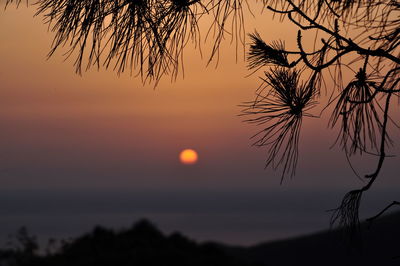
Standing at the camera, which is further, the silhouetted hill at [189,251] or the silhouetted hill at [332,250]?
the silhouetted hill at [332,250]

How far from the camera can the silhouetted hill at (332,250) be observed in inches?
295

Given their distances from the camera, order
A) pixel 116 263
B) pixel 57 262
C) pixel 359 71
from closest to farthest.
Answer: pixel 359 71, pixel 116 263, pixel 57 262

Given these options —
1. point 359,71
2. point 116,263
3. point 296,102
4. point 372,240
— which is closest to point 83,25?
point 296,102

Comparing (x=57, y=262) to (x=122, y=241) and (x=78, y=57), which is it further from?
(x=78, y=57)

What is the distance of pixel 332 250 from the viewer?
26.0 feet

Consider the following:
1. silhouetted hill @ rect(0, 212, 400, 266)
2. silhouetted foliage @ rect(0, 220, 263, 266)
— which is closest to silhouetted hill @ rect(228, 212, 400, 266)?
silhouetted hill @ rect(0, 212, 400, 266)

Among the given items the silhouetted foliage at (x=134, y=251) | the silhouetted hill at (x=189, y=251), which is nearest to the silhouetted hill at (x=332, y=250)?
the silhouetted hill at (x=189, y=251)

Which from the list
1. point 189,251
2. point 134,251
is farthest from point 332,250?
point 134,251

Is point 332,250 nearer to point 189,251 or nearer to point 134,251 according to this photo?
point 189,251

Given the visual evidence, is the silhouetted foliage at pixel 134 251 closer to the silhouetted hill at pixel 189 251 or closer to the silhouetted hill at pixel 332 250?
the silhouetted hill at pixel 189 251

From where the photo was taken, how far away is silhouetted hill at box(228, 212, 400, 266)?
24.6 ft

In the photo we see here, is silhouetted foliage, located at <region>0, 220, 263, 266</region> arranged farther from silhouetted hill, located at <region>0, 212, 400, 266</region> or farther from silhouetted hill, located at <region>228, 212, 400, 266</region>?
silhouetted hill, located at <region>228, 212, 400, 266</region>

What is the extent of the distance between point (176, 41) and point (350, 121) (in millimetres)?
759

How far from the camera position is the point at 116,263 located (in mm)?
6098
